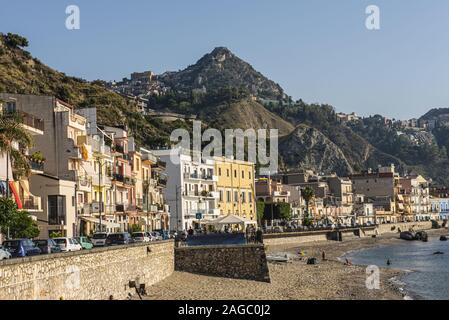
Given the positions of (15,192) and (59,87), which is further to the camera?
(59,87)

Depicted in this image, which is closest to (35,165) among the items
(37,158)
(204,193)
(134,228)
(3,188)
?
(37,158)

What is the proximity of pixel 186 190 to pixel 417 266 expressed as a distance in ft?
97.7

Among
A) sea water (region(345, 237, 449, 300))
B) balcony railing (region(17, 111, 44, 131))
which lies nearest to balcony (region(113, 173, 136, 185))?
balcony railing (region(17, 111, 44, 131))

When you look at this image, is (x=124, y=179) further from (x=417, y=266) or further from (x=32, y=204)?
(x=417, y=266)

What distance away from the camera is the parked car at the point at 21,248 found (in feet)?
109

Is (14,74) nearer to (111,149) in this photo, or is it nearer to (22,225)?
(111,149)

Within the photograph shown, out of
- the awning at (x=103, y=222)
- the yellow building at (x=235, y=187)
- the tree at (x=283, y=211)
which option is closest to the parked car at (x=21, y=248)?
the awning at (x=103, y=222)

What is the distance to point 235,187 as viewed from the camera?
346 ft

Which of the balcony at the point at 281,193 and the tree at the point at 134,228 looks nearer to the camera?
the tree at the point at 134,228

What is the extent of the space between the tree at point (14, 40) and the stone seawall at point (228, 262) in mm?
100704

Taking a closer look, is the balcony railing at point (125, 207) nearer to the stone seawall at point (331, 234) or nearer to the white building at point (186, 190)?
the white building at point (186, 190)
